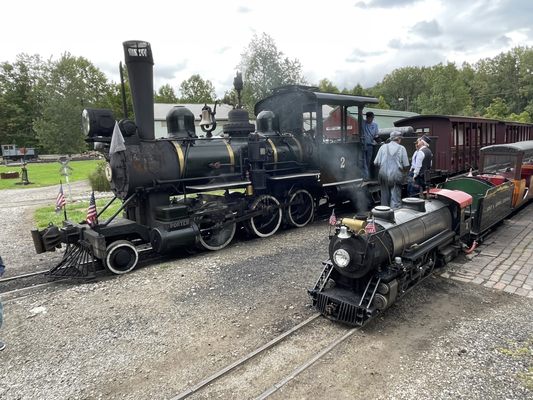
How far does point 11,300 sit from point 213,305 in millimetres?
3052

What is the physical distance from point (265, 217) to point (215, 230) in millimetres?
1446

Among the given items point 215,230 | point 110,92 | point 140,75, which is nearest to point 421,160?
point 215,230

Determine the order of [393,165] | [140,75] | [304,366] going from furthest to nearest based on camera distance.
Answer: [393,165] < [140,75] < [304,366]

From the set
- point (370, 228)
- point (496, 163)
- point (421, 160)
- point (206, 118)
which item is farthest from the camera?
point (496, 163)

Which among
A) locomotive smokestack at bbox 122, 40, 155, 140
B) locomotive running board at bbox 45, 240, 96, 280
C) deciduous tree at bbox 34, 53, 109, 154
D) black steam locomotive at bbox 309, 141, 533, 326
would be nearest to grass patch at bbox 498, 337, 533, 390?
black steam locomotive at bbox 309, 141, 533, 326

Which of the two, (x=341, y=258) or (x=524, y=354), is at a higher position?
(x=341, y=258)

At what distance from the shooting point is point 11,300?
5434mm

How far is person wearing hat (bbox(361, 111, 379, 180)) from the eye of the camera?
10.1 meters

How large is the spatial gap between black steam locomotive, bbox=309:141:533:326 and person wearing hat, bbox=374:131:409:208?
53.6 inches

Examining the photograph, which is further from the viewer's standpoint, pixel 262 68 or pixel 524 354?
pixel 262 68

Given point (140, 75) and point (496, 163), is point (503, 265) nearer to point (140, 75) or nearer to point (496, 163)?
point (496, 163)

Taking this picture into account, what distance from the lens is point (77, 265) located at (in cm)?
643

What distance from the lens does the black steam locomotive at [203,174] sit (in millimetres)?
6527

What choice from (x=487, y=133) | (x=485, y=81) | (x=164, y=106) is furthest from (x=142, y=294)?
(x=485, y=81)
